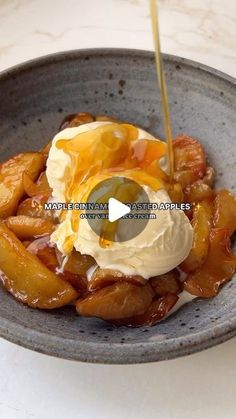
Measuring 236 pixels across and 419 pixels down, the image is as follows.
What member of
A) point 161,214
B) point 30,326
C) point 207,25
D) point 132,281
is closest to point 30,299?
point 30,326

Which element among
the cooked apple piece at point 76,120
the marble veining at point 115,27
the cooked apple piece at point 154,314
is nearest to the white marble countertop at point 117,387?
the cooked apple piece at point 154,314

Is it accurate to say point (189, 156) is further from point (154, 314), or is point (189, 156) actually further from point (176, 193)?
point (154, 314)

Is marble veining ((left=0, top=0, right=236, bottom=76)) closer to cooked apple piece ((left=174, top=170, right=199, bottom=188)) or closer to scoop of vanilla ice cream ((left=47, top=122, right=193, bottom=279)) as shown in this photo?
cooked apple piece ((left=174, top=170, right=199, bottom=188))

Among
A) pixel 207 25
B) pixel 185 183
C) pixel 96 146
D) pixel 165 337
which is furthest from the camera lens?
pixel 207 25

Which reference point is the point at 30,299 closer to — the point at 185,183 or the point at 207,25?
the point at 185,183

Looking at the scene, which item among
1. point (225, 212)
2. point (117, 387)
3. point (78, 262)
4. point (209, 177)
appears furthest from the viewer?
point (209, 177)

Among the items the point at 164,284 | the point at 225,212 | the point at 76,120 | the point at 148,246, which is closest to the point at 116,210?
the point at 148,246

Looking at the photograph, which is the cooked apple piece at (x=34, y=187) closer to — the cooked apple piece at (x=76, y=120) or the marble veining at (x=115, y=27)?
the cooked apple piece at (x=76, y=120)
